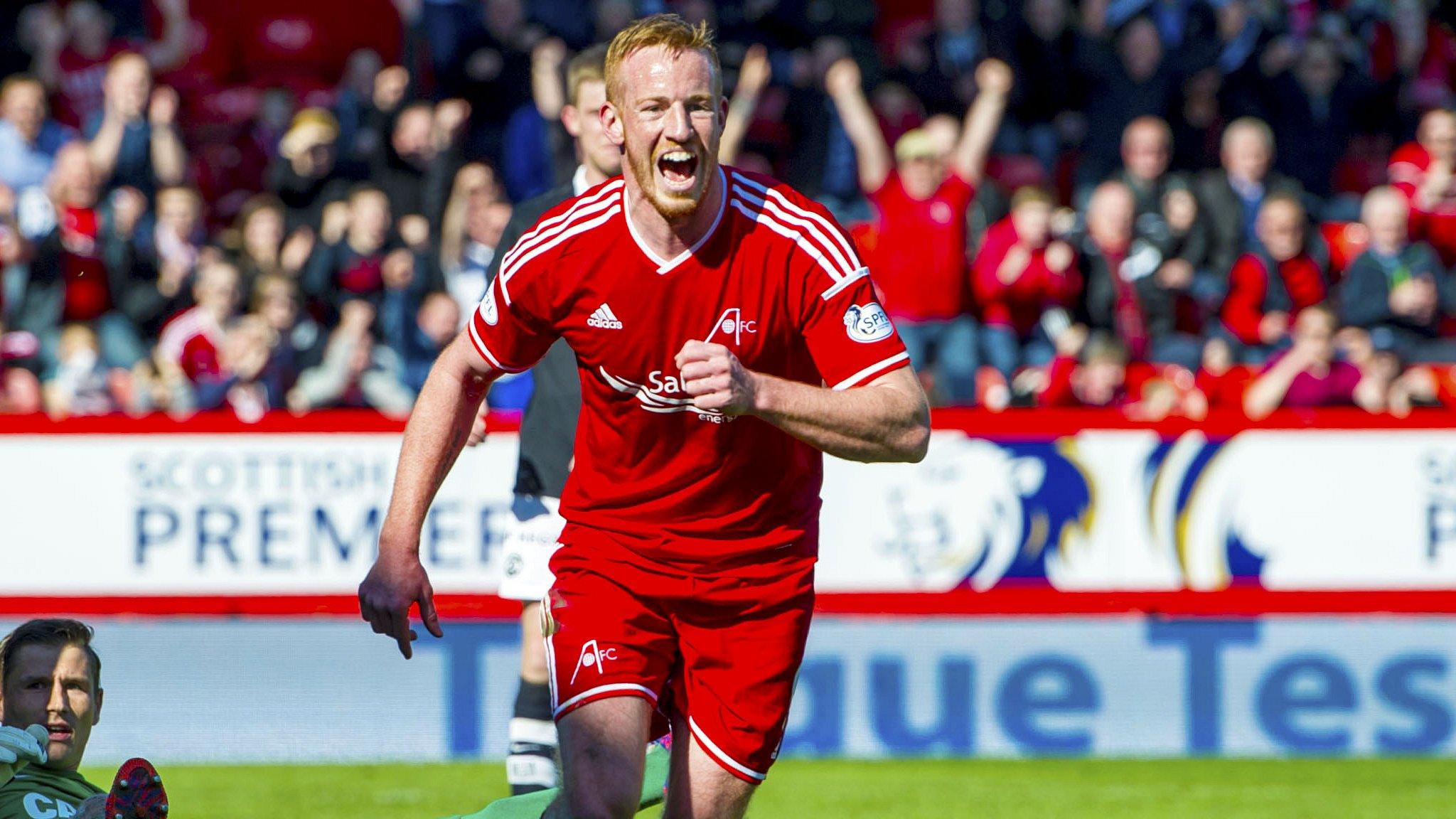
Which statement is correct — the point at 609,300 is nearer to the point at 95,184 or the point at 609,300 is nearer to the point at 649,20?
the point at 649,20

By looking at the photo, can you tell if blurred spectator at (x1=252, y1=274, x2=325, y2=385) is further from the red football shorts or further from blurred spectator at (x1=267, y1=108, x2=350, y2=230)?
the red football shorts

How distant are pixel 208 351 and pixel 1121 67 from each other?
648cm

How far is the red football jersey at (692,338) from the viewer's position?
15.5 feet

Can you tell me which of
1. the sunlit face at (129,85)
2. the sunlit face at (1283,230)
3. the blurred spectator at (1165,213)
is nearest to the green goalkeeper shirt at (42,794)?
the sunlit face at (129,85)

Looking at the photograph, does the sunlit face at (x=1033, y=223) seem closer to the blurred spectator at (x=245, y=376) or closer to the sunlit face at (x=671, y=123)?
the blurred spectator at (x=245, y=376)

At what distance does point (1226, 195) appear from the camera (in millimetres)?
12742

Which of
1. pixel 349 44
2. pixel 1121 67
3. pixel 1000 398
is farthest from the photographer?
pixel 349 44

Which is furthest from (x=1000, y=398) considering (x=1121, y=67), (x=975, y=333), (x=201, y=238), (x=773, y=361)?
(x=773, y=361)

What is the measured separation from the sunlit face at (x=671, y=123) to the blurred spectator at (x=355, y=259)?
7719 millimetres

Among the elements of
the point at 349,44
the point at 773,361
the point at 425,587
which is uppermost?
the point at 349,44

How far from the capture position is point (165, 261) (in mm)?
12273

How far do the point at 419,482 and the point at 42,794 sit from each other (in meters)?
1.14

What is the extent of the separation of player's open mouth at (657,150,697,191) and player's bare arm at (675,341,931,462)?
466mm

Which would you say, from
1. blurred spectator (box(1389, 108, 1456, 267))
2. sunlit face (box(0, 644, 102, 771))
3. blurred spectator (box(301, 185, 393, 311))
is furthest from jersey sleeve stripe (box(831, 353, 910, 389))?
blurred spectator (box(1389, 108, 1456, 267))
